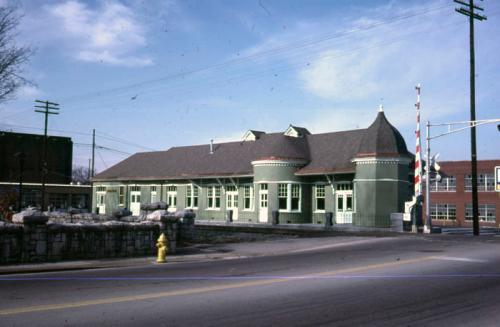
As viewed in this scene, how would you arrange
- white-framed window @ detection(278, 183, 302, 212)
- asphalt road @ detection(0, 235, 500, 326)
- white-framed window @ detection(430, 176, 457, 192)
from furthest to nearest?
1. white-framed window @ detection(430, 176, 457, 192)
2. white-framed window @ detection(278, 183, 302, 212)
3. asphalt road @ detection(0, 235, 500, 326)

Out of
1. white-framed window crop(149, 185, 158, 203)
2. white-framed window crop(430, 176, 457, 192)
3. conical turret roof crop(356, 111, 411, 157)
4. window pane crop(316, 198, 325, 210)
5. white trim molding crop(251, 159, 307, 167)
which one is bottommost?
window pane crop(316, 198, 325, 210)

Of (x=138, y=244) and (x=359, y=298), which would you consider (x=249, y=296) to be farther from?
(x=138, y=244)

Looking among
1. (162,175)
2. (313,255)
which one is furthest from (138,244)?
(162,175)

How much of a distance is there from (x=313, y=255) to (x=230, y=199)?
28.5 m

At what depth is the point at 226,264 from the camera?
49.4 ft

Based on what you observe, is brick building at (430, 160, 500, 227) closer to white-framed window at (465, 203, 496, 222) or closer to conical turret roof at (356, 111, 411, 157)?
white-framed window at (465, 203, 496, 222)

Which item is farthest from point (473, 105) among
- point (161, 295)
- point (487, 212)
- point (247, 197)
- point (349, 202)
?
point (487, 212)

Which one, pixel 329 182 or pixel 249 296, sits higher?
pixel 329 182

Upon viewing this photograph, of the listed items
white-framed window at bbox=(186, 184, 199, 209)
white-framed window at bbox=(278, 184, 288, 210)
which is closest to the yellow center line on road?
white-framed window at bbox=(278, 184, 288, 210)

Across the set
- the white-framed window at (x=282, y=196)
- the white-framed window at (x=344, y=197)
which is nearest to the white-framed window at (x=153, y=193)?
the white-framed window at (x=282, y=196)

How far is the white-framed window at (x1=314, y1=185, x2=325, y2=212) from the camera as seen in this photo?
1580 inches

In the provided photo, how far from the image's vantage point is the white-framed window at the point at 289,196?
40.3m

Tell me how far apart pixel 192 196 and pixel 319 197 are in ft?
44.6

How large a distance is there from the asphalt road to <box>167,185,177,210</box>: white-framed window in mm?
35543
